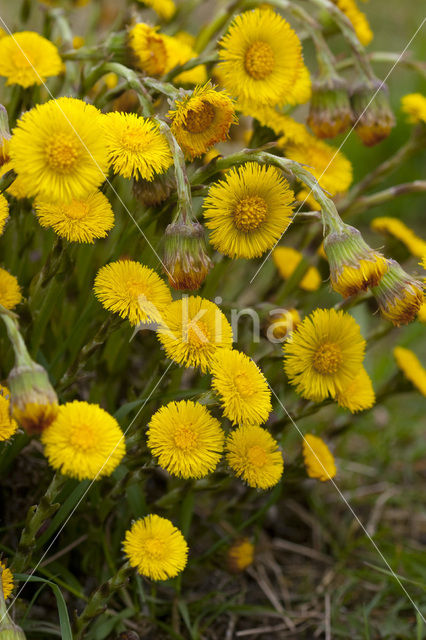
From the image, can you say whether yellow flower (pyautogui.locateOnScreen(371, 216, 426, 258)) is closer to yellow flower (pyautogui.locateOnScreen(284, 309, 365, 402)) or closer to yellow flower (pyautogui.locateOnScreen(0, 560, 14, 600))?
yellow flower (pyautogui.locateOnScreen(284, 309, 365, 402))

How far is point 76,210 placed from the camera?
1206mm

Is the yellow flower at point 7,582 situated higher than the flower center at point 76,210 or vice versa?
the flower center at point 76,210

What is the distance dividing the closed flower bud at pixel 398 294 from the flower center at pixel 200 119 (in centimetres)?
47

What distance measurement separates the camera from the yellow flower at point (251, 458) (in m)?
1.23

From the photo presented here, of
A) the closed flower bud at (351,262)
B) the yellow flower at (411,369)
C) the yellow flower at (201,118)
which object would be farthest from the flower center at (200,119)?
the yellow flower at (411,369)

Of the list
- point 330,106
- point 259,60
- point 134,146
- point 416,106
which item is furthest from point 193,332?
point 416,106

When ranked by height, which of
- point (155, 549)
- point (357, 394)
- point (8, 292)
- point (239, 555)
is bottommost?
point (239, 555)

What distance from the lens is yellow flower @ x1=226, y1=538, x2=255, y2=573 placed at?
164 cm

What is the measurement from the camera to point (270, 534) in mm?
2004

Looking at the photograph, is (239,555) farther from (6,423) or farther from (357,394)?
(6,423)

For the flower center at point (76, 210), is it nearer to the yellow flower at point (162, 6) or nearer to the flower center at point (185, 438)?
the flower center at point (185, 438)

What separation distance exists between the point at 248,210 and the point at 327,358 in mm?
340

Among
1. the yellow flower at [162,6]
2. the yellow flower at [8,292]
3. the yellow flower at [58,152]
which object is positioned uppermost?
the yellow flower at [162,6]

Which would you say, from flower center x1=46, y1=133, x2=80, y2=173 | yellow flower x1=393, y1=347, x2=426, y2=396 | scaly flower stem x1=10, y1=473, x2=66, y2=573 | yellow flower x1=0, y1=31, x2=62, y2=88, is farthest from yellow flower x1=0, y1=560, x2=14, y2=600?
yellow flower x1=393, y1=347, x2=426, y2=396
